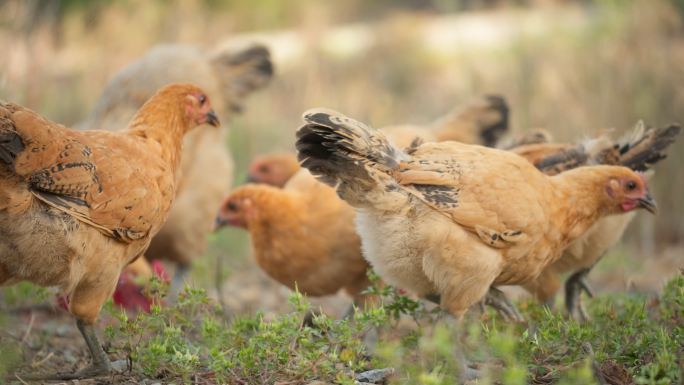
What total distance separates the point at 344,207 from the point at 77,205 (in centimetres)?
199

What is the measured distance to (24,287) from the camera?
5.88 m

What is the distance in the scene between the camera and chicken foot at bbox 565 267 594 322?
20.2 ft

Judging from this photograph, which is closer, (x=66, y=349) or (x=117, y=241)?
(x=117, y=241)

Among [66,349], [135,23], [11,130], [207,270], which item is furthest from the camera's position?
[135,23]

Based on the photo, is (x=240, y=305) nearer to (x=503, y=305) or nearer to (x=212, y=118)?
(x=212, y=118)

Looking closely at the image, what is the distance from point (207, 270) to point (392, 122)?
5375 millimetres

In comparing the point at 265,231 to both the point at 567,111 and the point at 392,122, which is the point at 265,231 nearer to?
the point at 567,111

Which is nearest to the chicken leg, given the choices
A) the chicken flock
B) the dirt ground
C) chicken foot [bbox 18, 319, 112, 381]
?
the dirt ground

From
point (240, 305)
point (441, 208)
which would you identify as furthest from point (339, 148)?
point (240, 305)

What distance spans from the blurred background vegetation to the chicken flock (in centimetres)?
267

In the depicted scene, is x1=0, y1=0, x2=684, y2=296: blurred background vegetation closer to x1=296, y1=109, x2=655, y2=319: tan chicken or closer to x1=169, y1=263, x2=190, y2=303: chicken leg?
x1=169, y1=263, x2=190, y2=303: chicken leg

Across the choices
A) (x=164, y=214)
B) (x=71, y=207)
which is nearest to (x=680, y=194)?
(x=164, y=214)

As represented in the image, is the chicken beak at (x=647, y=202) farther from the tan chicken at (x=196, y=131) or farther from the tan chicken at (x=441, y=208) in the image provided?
the tan chicken at (x=196, y=131)

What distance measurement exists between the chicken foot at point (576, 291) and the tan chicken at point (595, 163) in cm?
2
